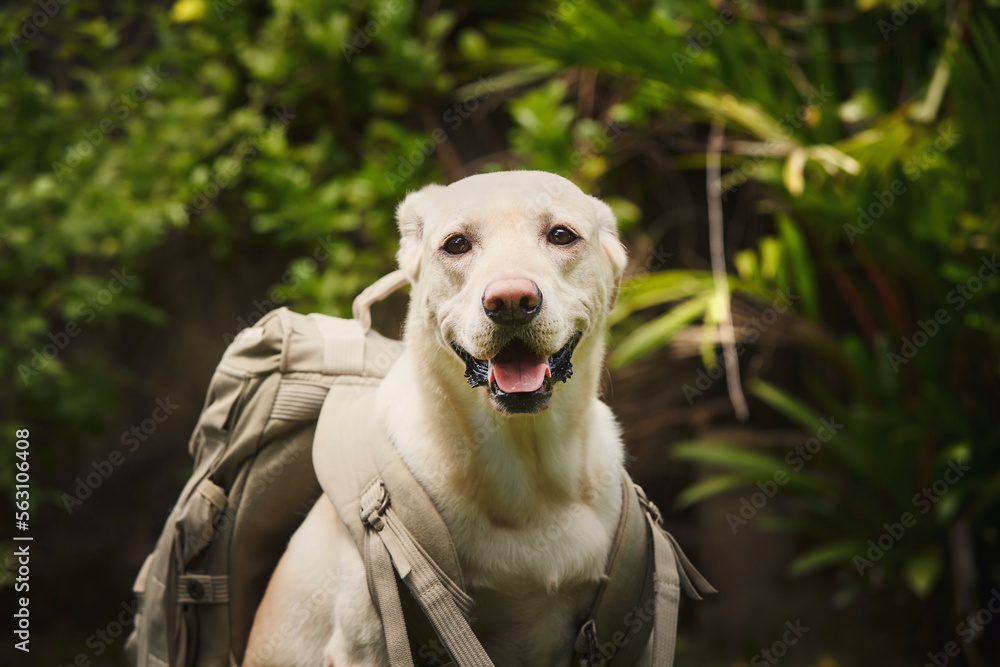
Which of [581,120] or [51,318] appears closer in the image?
[581,120]

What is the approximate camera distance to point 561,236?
1331mm

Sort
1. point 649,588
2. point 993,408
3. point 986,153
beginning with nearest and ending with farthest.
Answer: point 649,588
point 986,153
point 993,408

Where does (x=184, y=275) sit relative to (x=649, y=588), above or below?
below

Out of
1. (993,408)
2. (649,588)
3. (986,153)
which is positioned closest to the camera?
(649,588)

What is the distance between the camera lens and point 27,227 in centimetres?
334

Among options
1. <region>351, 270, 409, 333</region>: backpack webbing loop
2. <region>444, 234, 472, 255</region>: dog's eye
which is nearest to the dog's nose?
<region>444, 234, 472, 255</region>: dog's eye

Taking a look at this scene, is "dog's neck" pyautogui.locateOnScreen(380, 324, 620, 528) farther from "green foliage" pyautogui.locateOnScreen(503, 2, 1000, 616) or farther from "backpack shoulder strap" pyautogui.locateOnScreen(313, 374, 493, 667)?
"green foliage" pyautogui.locateOnScreen(503, 2, 1000, 616)

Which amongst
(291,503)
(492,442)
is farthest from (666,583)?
(291,503)

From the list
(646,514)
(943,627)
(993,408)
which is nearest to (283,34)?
(646,514)

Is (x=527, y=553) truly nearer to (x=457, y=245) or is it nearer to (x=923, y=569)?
(x=457, y=245)

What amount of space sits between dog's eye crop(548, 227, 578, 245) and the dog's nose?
161mm

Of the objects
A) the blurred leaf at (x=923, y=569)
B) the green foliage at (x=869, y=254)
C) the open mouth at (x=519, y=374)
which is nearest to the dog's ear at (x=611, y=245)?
the open mouth at (x=519, y=374)

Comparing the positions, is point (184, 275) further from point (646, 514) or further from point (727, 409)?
point (646, 514)

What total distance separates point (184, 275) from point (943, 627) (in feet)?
12.8
